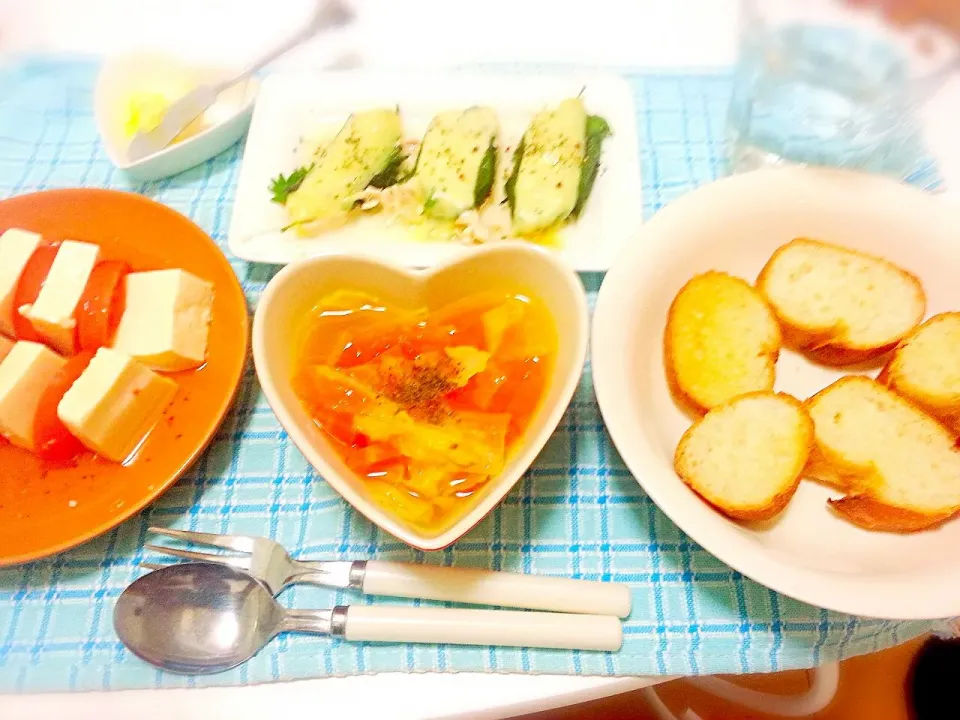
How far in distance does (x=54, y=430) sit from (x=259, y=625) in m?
0.37

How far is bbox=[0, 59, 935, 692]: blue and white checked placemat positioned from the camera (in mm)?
752

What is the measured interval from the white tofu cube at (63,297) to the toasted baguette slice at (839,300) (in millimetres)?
943

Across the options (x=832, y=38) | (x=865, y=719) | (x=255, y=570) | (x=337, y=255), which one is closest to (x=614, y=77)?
(x=832, y=38)

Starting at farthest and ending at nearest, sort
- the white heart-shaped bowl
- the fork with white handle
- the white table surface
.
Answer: the white table surface → the fork with white handle → the white heart-shaped bowl

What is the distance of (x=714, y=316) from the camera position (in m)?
0.89

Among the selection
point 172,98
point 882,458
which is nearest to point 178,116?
point 172,98

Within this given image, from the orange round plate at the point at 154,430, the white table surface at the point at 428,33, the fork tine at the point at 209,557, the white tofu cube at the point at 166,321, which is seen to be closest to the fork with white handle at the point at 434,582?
the fork tine at the point at 209,557

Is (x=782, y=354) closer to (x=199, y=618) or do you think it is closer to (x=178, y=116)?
(x=199, y=618)

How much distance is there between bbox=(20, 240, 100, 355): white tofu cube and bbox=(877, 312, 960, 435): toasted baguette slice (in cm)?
109

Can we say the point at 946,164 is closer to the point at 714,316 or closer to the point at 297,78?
the point at 714,316

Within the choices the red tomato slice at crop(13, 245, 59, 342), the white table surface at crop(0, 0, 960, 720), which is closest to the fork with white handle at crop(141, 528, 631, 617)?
the red tomato slice at crop(13, 245, 59, 342)

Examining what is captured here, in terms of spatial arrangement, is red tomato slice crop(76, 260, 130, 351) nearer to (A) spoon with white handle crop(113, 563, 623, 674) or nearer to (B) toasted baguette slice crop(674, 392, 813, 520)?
(A) spoon with white handle crop(113, 563, 623, 674)

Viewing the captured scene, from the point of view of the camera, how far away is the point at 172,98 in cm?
117

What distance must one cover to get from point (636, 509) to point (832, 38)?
85 centimetres
